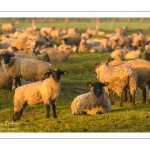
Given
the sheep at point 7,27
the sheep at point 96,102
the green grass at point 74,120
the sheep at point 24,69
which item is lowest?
the green grass at point 74,120

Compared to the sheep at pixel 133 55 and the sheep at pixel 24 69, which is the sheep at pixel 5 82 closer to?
the sheep at pixel 24 69

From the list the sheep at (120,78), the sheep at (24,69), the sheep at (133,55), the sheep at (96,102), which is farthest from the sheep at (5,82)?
the sheep at (133,55)

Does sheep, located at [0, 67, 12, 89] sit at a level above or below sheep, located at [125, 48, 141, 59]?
below

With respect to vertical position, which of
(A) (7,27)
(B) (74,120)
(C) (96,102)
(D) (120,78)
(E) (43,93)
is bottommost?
(B) (74,120)

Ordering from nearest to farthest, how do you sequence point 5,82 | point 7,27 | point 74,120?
point 74,120, point 5,82, point 7,27

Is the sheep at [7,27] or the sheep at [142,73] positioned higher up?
the sheep at [7,27]

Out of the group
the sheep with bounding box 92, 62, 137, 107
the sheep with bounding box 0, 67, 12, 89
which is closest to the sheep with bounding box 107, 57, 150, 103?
the sheep with bounding box 92, 62, 137, 107

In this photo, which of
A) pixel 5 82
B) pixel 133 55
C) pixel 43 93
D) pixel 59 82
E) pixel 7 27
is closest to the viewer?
pixel 43 93

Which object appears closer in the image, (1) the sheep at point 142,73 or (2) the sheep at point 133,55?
(1) the sheep at point 142,73

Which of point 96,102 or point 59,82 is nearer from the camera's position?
point 59,82

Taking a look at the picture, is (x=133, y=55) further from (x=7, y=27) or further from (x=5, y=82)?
(x=7, y=27)

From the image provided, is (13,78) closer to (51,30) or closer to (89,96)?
(89,96)

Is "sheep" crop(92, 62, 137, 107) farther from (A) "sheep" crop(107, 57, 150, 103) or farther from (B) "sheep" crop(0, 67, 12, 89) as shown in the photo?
(B) "sheep" crop(0, 67, 12, 89)

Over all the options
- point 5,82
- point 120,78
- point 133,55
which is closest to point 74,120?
point 120,78
